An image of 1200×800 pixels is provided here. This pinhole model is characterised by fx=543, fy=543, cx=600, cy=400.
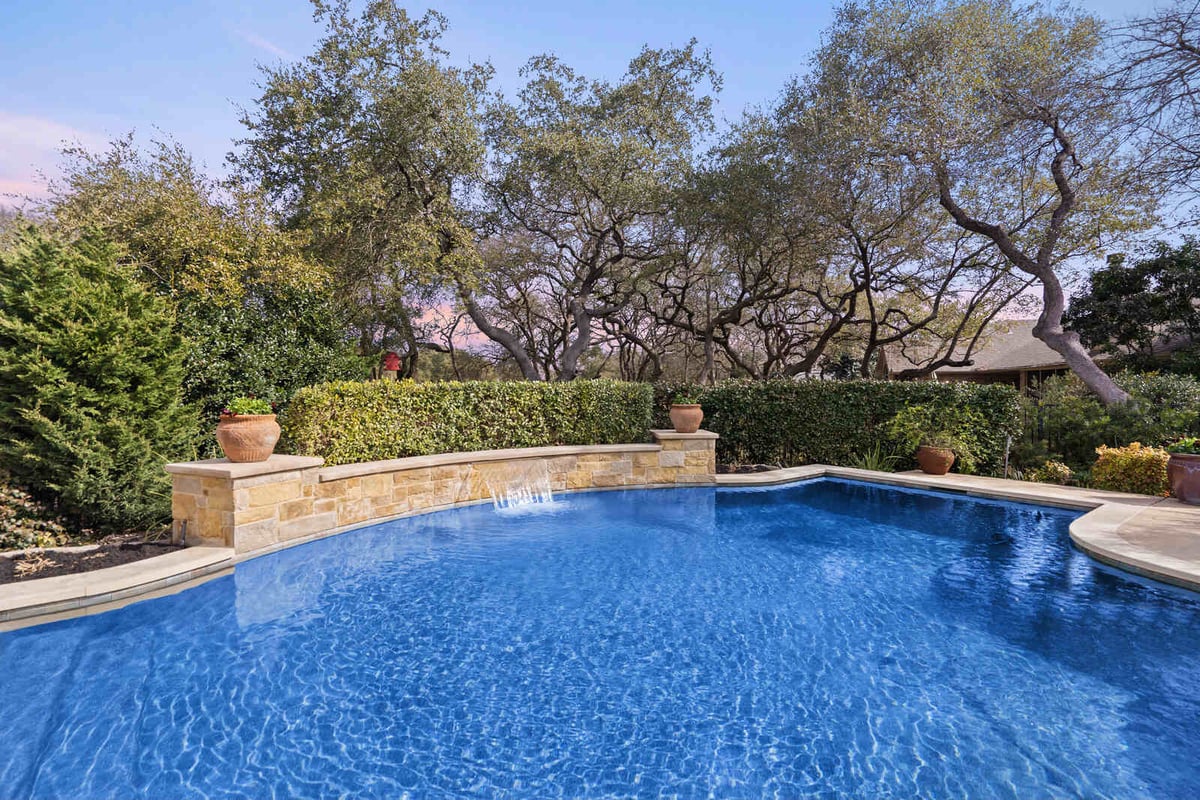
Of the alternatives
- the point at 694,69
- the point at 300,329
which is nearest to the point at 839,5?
the point at 694,69

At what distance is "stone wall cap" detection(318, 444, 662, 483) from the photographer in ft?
24.0

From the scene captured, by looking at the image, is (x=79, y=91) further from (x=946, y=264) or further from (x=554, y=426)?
(x=946, y=264)

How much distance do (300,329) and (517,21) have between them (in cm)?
877

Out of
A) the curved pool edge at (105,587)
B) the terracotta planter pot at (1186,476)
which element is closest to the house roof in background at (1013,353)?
the terracotta planter pot at (1186,476)

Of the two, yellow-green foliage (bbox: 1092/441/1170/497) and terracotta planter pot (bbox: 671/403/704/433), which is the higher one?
terracotta planter pot (bbox: 671/403/704/433)

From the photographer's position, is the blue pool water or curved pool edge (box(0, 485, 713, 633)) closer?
the blue pool water

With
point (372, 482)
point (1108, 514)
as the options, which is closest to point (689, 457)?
point (372, 482)

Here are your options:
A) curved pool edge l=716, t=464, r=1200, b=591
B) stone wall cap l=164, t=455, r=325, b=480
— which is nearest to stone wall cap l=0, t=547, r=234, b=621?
stone wall cap l=164, t=455, r=325, b=480

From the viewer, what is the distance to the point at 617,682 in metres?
3.65

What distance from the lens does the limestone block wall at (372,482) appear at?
5.98 meters

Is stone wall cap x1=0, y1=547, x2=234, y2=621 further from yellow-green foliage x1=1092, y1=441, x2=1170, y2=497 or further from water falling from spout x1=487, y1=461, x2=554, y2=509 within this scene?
yellow-green foliage x1=1092, y1=441, x2=1170, y2=497

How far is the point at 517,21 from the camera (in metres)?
12.6

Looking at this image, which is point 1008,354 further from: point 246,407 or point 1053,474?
point 246,407

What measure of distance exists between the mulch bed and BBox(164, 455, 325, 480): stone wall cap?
0.83 metres
